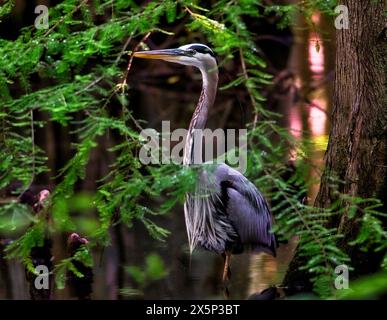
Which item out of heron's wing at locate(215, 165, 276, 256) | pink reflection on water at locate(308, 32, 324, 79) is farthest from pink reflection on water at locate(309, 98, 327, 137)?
heron's wing at locate(215, 165, 276, 256)

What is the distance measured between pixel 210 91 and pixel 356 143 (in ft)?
3.36

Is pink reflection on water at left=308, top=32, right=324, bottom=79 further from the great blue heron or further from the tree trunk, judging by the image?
the tree trunk

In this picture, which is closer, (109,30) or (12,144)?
(109,30)

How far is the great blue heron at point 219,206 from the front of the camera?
204 inches

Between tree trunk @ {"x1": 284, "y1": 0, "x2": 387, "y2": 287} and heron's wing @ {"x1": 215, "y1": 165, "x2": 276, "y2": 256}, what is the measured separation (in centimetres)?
78

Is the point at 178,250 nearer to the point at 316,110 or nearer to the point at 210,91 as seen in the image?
the point at 210,91

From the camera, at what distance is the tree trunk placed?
14.5 feet

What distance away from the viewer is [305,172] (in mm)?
3367

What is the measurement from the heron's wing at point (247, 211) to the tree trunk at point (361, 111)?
777mm

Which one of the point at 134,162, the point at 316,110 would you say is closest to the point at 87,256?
the point at 134,162

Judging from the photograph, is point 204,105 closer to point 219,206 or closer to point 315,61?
point 219,206

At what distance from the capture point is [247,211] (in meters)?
5.34

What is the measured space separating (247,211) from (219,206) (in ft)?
0.55
